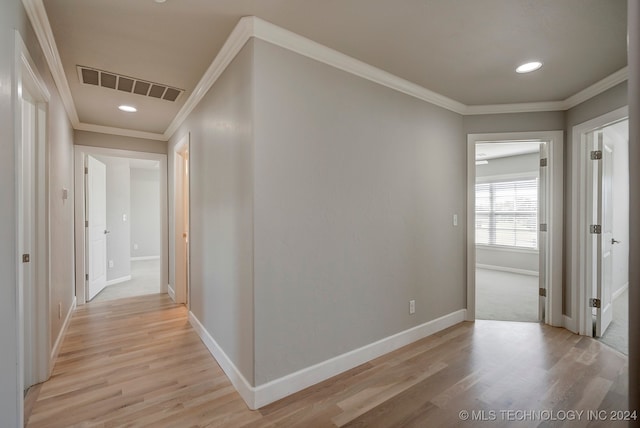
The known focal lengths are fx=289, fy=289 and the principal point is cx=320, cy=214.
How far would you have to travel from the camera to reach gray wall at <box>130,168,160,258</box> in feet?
24.9

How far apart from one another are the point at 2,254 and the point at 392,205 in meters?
2.47

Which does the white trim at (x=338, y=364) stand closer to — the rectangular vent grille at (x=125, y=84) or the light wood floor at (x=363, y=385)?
the light wood floor at (x=363, y=385)

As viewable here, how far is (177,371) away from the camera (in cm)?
227

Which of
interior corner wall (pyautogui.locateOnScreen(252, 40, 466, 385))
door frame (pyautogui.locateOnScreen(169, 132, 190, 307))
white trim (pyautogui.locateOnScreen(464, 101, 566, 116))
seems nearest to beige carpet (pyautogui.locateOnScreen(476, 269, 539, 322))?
interior corner wall (pyautogui.locateOnScreen(252, 40, 466, 385))

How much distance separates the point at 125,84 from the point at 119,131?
68.6 inches

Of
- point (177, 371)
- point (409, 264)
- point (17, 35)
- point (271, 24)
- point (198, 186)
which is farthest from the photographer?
point (198, 186)

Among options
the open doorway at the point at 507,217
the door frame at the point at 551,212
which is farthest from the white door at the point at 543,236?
the open doorway at the point at 507,217

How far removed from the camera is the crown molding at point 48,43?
163 cm

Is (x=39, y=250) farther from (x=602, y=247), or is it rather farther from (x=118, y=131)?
(x=602, y=247)

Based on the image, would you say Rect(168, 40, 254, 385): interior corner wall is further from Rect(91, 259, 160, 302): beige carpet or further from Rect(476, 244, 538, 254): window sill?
Rect(476, 244, 538, 254): window sill

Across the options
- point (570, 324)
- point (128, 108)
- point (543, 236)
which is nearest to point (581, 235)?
point (543, 236)

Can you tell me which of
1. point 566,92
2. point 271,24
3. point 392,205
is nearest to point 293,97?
point 271,24

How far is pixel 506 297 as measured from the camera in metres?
4.25

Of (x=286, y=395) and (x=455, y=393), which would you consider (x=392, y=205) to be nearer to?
(x=455, y=393)
